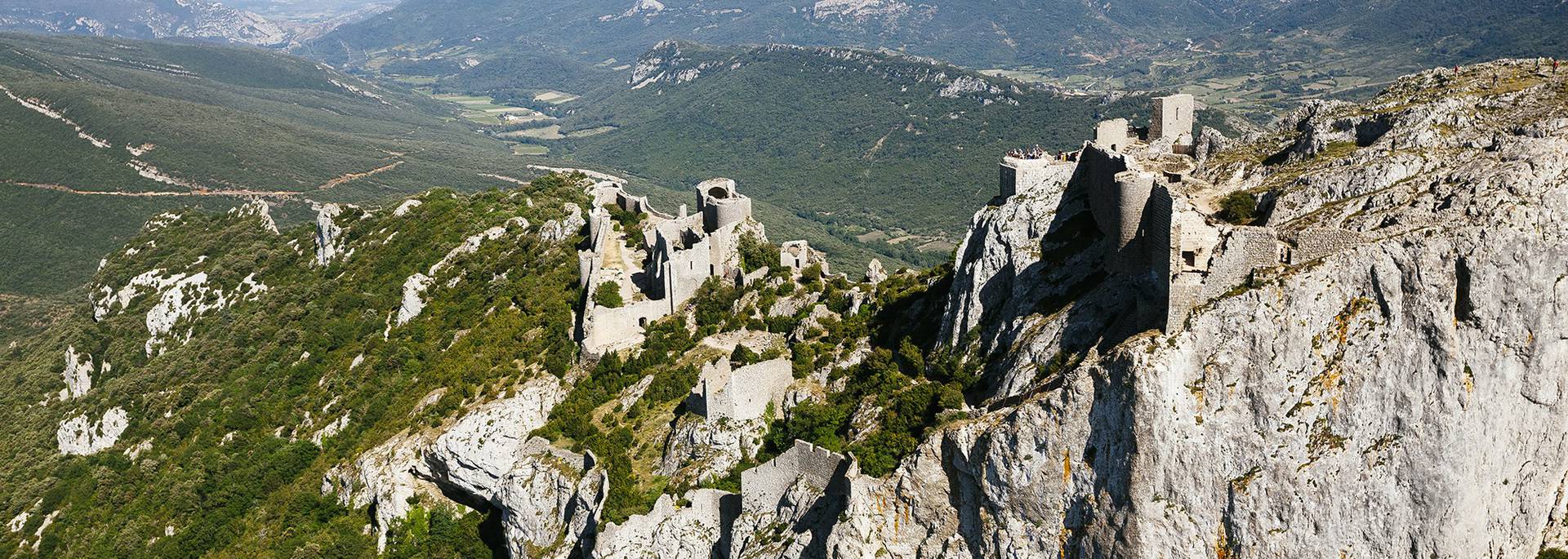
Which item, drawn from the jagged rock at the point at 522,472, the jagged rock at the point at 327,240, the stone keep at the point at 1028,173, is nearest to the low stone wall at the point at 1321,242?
the stone keep at the point at 1028,173

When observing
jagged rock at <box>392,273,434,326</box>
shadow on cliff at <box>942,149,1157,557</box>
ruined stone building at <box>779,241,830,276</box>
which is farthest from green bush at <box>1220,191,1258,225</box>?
jagged rock at <box>392,273,434,326</box>

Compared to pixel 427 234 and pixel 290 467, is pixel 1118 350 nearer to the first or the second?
pixel 290 467

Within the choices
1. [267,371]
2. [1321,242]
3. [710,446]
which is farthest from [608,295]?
[1321,242]

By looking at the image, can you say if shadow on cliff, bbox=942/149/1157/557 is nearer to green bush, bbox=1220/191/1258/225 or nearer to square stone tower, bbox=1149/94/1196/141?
green bush, bbox=1220/191/1258/225

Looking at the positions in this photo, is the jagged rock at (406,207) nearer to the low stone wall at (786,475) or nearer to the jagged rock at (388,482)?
the jagged rock at (388,482)

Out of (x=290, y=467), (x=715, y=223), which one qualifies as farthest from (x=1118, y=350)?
(x=290, y=467)

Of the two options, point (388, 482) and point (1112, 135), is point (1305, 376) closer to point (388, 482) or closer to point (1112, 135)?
point (1112, 135)
